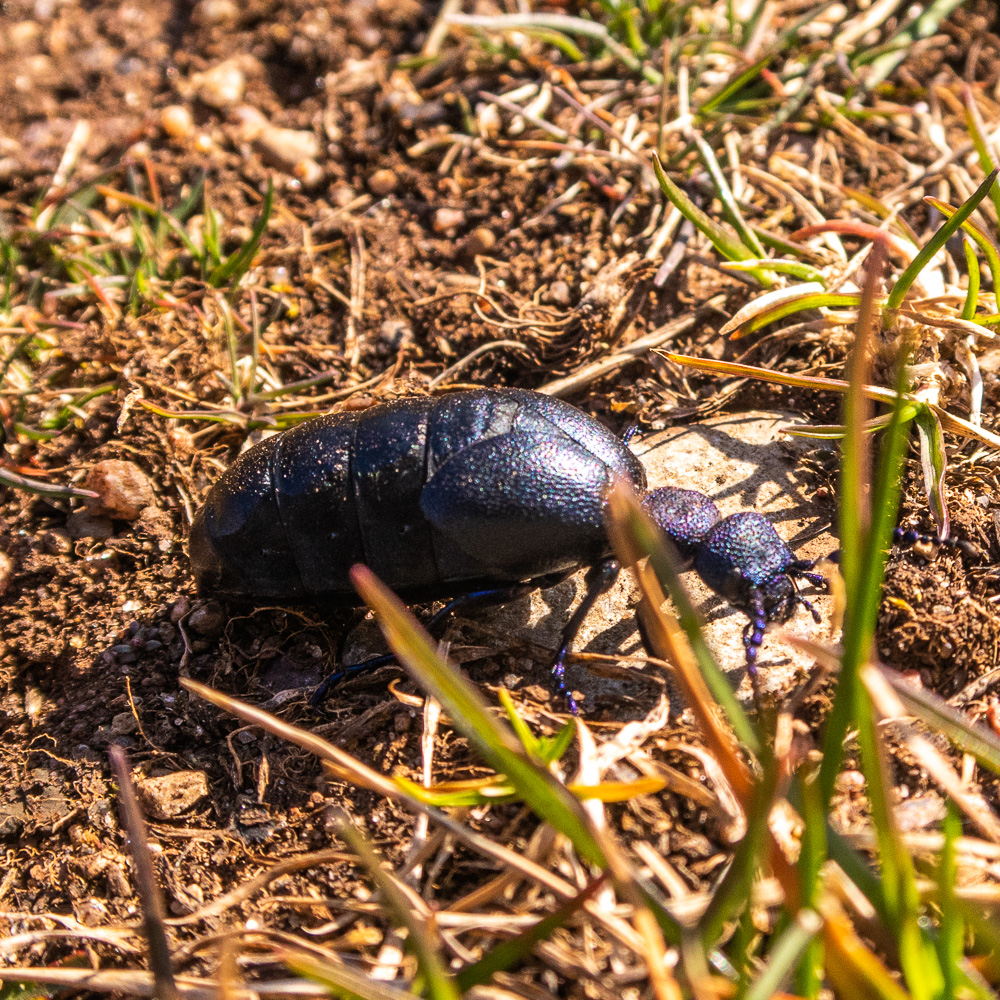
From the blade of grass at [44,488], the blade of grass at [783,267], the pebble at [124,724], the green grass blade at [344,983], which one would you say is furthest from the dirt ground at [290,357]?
the green grass blade at [344,983]

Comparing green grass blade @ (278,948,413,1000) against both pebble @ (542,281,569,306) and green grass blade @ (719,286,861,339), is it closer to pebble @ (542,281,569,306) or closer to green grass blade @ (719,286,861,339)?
green grass blade @ (719,286,861,339)

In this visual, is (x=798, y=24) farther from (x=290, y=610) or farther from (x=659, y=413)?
(x=290, y=610)

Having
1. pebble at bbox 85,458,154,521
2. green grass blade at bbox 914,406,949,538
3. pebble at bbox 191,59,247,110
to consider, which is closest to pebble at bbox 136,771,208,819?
pebble at bbox 85,458,154,521

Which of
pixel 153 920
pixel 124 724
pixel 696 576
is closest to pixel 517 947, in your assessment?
pixel 153 920

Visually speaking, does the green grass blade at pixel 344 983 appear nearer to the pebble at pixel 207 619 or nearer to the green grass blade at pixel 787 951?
the green grass blade at pixel 787 951

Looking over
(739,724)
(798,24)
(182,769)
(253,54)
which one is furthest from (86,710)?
(798,24)
